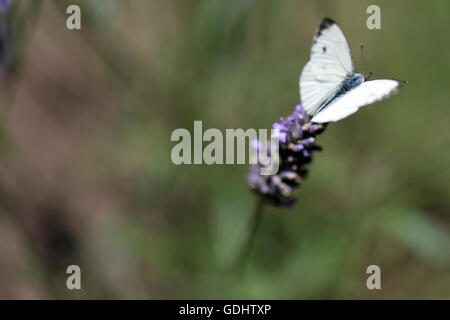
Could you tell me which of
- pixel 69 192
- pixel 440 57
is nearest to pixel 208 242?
pixel 69 192

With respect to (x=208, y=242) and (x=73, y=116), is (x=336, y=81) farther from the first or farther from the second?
(x=73, y=116)

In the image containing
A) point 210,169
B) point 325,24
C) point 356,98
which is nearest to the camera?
point 356,98

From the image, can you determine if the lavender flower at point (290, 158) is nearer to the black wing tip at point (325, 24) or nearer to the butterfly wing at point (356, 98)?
the butterfly wing at point (356, 98)

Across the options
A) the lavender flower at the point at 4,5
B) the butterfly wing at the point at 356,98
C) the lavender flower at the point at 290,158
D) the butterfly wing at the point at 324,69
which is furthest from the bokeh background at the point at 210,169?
the butterfly wing at the point at 356,98

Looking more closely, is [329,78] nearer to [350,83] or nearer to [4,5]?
[350,83]

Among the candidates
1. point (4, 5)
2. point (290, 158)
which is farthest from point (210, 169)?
point (4, 5)
